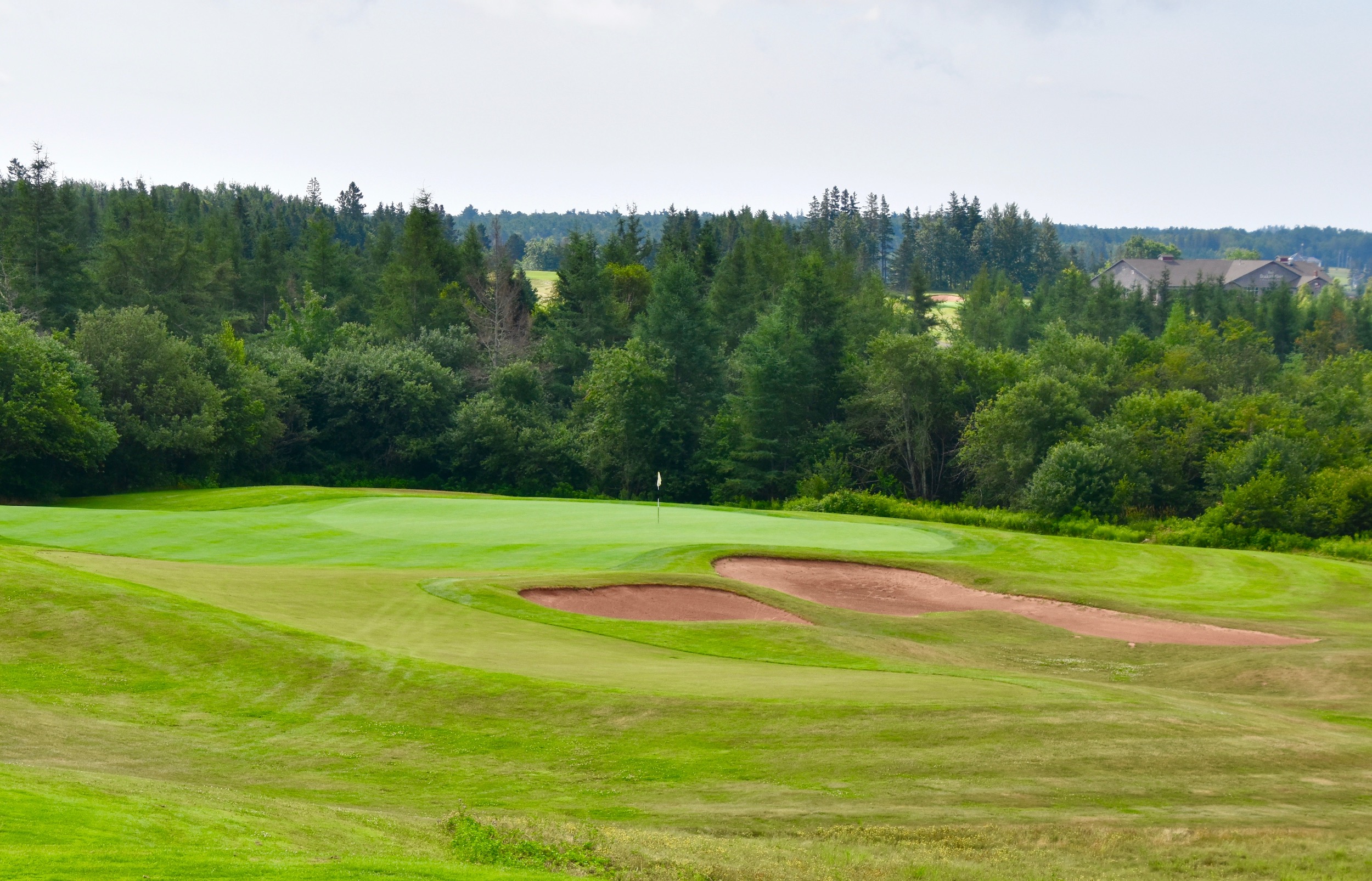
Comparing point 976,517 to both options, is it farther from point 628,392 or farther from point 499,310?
point 499,310

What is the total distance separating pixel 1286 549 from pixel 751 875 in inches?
1564

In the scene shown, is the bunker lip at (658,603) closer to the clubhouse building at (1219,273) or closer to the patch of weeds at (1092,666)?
the patch of weeds at (1092,666)

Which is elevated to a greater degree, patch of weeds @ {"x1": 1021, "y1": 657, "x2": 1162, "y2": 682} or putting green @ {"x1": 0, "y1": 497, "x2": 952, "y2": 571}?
putting green @ {"x1": 0, "y1": 497, "x2": 952, "y2": 571}

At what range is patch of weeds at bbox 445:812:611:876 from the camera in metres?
10.8

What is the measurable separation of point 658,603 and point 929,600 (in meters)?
7.29

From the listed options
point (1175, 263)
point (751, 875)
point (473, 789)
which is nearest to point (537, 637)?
point (473, 789)

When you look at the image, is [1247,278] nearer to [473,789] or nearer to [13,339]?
[13,339]

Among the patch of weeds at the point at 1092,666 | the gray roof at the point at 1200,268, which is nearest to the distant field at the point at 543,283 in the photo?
the gray roof at the point at 1200,268

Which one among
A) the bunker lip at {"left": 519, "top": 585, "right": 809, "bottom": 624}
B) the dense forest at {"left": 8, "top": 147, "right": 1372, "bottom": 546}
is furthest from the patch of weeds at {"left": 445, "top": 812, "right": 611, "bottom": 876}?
the dense forest at {"left": 8, "top": 147, "right": 1372, "bottom": 546}

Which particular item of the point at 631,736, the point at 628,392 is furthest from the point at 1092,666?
the point at 628,392

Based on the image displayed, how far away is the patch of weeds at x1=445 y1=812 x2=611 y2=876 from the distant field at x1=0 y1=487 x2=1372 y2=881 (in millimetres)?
49

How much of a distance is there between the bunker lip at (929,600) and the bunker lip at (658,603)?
206 centimetres

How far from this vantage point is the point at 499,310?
300 ft

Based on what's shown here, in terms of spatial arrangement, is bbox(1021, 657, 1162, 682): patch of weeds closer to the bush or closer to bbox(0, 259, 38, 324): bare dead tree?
the bush
